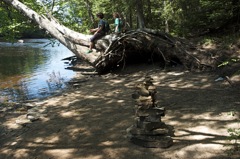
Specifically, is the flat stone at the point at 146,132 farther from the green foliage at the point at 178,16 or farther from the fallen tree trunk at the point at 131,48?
Result: the green foliage at the point at 178,16

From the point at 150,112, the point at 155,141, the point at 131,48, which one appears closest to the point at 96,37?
the point at 131,48

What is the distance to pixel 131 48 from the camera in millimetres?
13562

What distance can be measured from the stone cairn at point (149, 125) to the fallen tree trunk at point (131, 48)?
6295 millimetres

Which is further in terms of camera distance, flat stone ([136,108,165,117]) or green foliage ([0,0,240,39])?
green foliage ([0,0,240,39])

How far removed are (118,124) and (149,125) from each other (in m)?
1.57

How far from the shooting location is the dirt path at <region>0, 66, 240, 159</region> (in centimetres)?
517

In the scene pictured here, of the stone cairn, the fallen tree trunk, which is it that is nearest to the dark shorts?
the fallen tree trunk

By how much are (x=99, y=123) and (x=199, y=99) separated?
305cm

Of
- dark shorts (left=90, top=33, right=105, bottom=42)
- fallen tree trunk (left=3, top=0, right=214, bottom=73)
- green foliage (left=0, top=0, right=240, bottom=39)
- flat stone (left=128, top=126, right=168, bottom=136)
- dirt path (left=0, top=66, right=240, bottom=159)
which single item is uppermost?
green foliage (left=0, top=0, right=240, bottom=39)

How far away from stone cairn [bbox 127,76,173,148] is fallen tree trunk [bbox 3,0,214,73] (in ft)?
20.7

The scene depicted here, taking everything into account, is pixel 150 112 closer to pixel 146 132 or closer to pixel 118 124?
pixel 146 132

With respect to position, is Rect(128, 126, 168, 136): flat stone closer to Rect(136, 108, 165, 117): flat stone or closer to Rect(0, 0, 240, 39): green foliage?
Rect(136, 108, 165, 117): flat stone

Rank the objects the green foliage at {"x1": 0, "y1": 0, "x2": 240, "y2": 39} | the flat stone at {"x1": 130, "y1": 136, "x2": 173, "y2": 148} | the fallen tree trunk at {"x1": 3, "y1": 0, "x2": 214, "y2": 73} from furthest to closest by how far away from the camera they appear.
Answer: the green foliage at {"x1": 0, "y1": 0, "x2": 240, "y2": 39}, the fallen tree trunk at {"x1": 3, "y1": 0, "x2": 214, "y2": 73}, the flat stone at {"x1": 130, "y1": 136, "x2": 173, "y2": 148}

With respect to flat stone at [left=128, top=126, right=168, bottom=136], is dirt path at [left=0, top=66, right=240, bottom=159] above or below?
below
